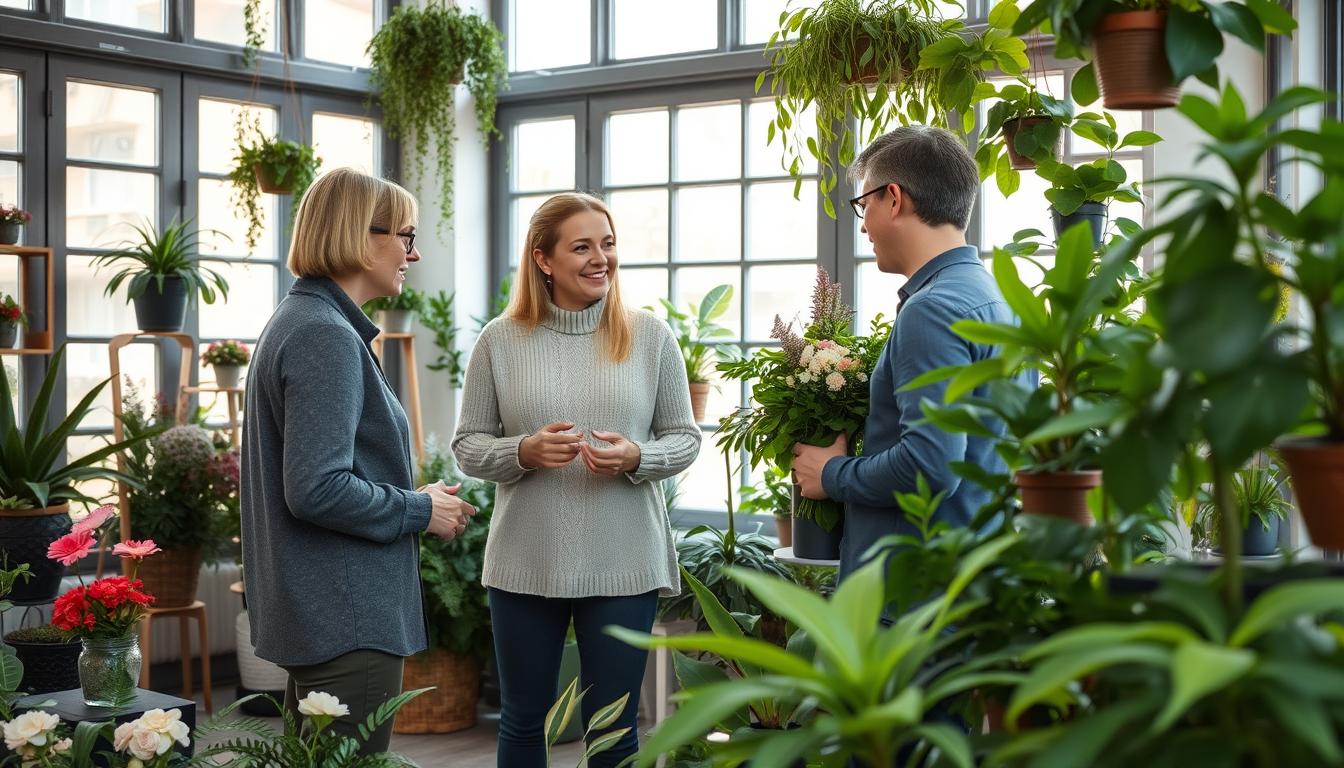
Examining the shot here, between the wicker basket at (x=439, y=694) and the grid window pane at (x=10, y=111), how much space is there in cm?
236

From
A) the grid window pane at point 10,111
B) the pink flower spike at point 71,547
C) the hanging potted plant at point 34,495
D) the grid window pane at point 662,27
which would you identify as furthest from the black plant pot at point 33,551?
the grid window pane at point 662,27

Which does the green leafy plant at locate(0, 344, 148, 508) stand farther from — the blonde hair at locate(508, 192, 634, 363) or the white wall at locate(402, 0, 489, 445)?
the white wall at locate(402, 0, 489, 445)

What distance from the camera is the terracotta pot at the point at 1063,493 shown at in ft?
4.05

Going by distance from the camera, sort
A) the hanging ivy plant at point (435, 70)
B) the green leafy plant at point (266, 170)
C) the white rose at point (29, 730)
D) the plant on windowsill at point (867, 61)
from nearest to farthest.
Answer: the white rose at point (29, 730), the plant on windowsill at point (867, 61), the green leafy plant at point (266, 170), the hanging ivy plant at point (435, 70)

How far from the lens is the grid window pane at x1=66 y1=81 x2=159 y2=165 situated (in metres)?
4.71

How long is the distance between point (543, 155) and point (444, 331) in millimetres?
882

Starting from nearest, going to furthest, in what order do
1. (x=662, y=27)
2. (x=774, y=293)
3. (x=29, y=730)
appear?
1. (x=29, y=730)
2. (x=774, y=293)
3. (x=662, y=27)

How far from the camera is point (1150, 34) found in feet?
4.40

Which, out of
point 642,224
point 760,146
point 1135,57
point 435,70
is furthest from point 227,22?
point 1135,57

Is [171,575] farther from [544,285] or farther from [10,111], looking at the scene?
[544,285]

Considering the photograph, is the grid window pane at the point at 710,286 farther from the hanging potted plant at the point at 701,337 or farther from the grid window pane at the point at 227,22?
the grid window pane at the point at 227,22

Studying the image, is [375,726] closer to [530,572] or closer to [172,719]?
[172,719]

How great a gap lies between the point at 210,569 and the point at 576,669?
66.7 inches

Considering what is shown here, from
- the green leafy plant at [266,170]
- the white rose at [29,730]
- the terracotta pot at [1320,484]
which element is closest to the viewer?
the terracotta pot at [1320,484]
